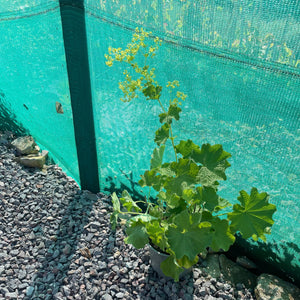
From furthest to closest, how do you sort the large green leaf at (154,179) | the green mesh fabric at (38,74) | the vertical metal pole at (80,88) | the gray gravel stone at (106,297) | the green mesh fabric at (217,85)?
1. the green mesh fabric at (38,74)
2. the vertical metal pole at (80,88)
3. the gray gravel stone at (106,297)
4. the large green leaf at (154,179)
5. the green mesh fabric at (217,85)

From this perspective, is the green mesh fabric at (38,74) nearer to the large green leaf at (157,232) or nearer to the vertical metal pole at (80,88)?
the vertical metal pole at (80,88)

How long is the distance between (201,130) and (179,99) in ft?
0.63

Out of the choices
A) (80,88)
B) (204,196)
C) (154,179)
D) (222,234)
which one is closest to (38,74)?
(80,88)

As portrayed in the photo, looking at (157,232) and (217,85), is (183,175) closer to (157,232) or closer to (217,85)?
(157,232)

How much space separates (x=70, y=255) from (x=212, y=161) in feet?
3.46

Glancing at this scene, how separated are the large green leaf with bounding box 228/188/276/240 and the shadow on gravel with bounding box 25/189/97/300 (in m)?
0.94

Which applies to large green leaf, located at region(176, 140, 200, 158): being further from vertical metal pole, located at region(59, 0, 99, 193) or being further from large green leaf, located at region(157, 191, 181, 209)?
vertical metal pole, located at region(59, 0, 99, 193)

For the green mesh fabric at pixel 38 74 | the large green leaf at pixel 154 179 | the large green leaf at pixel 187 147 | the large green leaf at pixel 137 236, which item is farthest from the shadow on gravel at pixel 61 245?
the large green leaf at pixel 187 147

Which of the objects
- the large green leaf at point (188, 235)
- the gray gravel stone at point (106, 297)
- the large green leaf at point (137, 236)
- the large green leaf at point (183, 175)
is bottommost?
the gray gravel stone at point (106, 297)

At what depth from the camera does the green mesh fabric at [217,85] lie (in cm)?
126

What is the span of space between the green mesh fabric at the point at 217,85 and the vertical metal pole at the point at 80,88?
46 millimetres

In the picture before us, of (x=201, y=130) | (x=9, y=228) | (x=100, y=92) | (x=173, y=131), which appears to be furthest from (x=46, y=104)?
(x=201, y=130)

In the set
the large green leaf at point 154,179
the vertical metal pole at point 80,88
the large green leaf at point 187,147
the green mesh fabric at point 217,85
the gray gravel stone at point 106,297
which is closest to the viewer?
the green mesh fabric at point 217,85

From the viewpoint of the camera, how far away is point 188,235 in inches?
50.9
